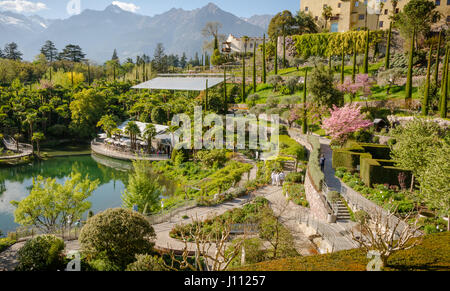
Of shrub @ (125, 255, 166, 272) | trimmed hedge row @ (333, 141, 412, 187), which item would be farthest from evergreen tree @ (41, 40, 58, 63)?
shrub @ (125, 255, 166, 272)

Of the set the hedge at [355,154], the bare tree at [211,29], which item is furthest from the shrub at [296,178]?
the bare tree at [211,29]

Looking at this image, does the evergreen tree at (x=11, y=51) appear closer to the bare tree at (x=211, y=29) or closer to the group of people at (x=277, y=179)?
the bare tree at (x=211, y=29)

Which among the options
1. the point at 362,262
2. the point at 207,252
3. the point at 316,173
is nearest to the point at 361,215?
the point at 316,173

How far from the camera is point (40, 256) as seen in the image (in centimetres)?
1069

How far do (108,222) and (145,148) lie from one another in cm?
2535

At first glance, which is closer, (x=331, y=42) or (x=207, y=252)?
(x=207, y=252)

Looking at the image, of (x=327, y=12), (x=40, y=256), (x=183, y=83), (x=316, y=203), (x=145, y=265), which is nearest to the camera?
(x=145, y=265)

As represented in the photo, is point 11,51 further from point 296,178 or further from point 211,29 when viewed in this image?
point 296,178

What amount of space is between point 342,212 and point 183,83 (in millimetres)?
39742

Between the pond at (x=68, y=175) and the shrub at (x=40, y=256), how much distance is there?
1025 centimetres

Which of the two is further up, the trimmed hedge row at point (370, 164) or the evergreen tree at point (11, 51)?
the evergreen tree at point (11, 51)

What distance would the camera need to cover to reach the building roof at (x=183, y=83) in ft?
151

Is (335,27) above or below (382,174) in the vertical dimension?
above
